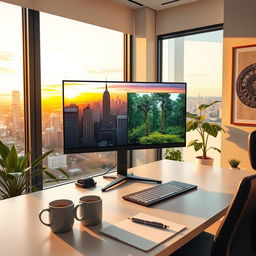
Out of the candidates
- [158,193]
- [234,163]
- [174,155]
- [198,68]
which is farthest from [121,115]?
[198,68]

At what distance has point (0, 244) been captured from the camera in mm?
914

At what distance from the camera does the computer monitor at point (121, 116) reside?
1566 mm

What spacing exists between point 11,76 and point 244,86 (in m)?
2.48

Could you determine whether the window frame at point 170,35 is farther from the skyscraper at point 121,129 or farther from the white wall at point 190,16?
the skyscraper at point 121,129

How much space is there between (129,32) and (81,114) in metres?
2.91

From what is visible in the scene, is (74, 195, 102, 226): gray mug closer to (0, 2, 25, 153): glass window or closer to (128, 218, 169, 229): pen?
(128, 218, 169, 229): pen

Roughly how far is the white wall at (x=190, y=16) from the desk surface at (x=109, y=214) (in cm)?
252

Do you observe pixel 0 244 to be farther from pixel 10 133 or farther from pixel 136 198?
pixel 10 133

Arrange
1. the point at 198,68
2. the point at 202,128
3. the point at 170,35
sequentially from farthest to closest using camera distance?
the point at 170,35, the point at 198,68, the point at 202,128

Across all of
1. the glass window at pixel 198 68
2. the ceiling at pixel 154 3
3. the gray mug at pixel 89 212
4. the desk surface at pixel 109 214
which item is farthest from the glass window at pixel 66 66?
the gray mug at pixel 89 212

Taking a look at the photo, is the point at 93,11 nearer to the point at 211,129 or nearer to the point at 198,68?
the point at 198,68

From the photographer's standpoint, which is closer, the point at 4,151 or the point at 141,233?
the point at 141,233

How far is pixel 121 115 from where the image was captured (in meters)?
1.68

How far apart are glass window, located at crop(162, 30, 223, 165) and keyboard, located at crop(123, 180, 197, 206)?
235 cm
